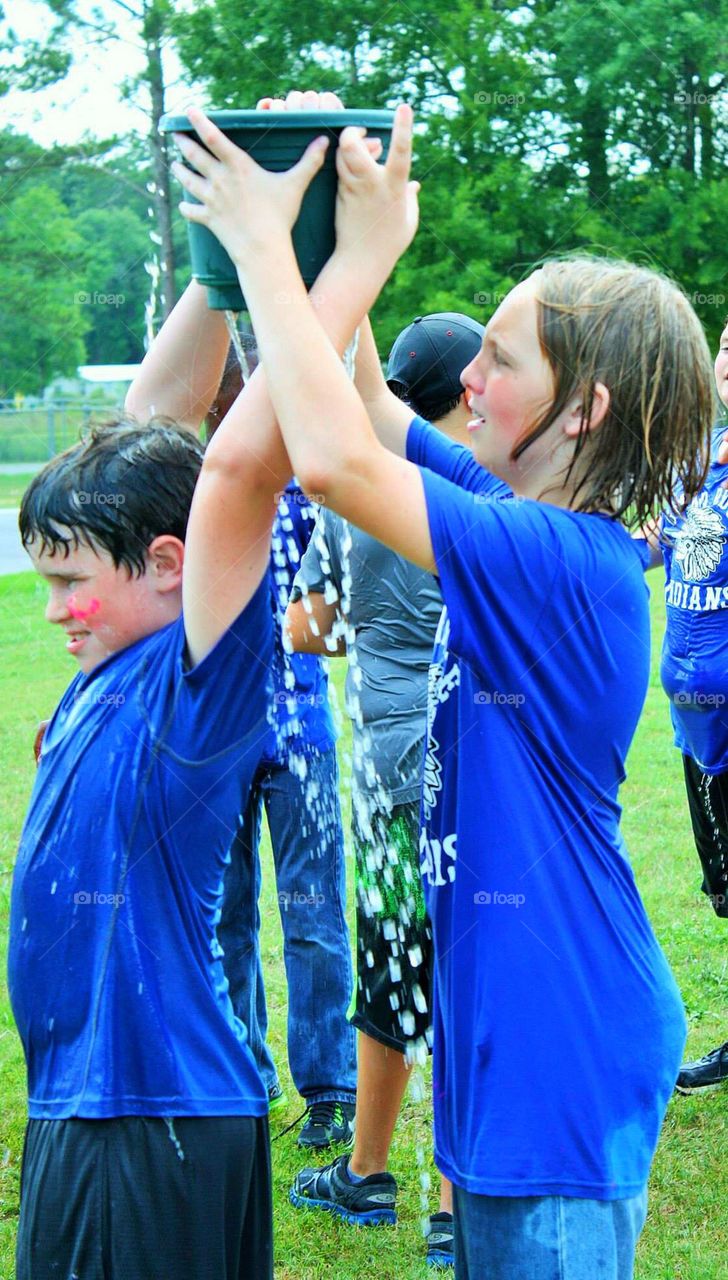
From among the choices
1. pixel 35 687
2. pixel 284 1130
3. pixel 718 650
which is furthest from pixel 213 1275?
pixel 35 687

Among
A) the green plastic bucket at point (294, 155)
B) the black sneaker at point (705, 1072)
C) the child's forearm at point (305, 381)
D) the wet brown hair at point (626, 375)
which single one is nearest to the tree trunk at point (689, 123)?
the black sneaker at point (705, 1072)

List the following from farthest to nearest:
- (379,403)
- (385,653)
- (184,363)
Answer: (385,653), (184,363), (379,403)

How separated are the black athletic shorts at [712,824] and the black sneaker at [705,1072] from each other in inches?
18.3

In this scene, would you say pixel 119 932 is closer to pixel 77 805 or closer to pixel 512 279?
pixel 77 805

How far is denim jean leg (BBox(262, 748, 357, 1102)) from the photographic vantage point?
364 cm

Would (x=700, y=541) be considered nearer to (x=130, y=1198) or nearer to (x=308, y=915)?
(x=308, y=915)

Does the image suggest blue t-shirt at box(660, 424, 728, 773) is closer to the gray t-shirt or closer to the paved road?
the gray t-shirt

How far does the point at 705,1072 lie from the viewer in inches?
165

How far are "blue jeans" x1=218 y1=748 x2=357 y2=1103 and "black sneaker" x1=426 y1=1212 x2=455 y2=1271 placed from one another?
20.5 inches

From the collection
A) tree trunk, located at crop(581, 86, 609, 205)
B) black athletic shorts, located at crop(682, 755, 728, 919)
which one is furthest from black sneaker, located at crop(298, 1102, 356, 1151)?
tree trunk, located at crop(581, 86, 609, 205)

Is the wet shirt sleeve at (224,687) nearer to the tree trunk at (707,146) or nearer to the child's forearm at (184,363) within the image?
the child's forearm at (184,363)

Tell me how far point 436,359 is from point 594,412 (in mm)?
1518

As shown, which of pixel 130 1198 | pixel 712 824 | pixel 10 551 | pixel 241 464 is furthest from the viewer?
pixel 10 551

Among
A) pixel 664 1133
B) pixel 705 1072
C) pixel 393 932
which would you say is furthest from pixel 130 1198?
pixel 705 1072
